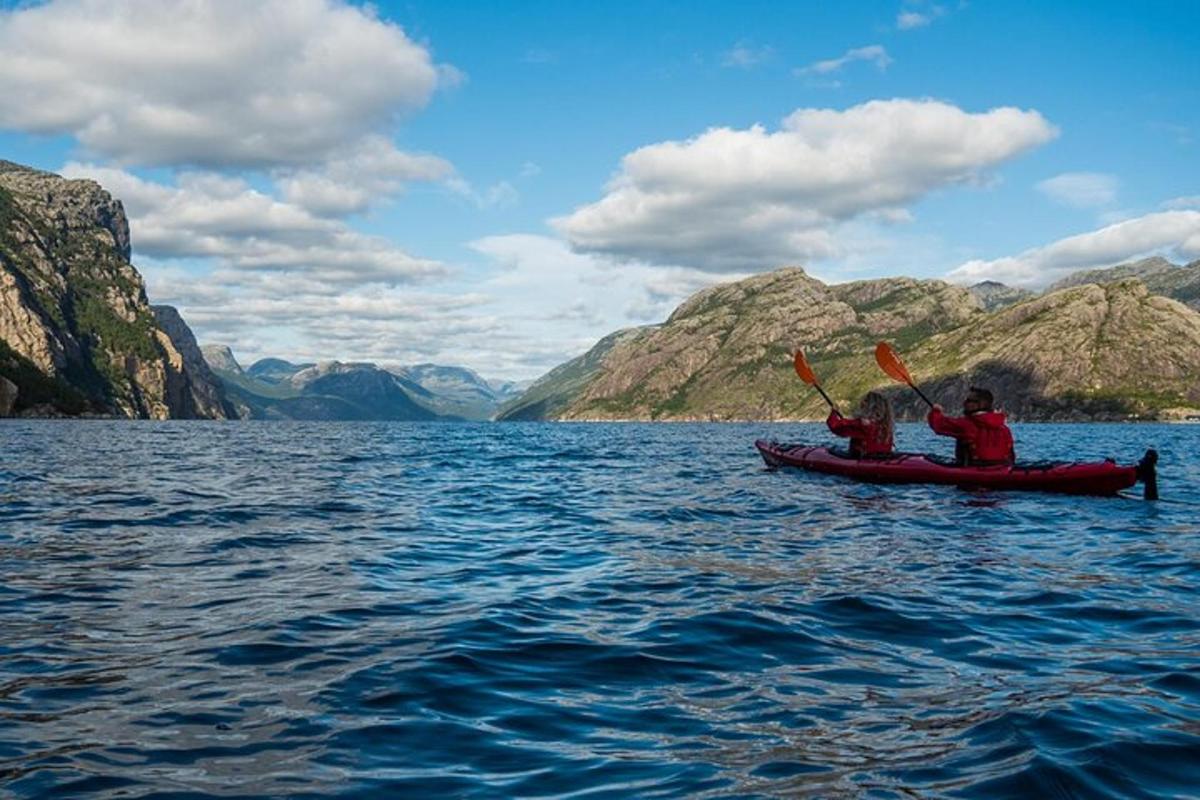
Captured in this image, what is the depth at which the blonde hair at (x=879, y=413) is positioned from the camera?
29984 mm

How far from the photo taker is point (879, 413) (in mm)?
30094

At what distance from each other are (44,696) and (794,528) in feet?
49.5

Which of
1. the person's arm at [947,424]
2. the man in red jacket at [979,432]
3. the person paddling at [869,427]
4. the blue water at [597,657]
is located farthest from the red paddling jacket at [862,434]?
the blue water at [597,657]

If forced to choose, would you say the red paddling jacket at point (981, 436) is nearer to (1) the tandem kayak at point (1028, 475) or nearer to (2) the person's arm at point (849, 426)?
(1) the tandem kayak at point (1028, 475)

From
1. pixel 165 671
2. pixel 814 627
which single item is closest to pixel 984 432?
pixel 814 627

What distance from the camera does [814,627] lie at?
10305mm

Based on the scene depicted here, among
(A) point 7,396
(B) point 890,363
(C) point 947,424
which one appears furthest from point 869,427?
(A) point 7,396

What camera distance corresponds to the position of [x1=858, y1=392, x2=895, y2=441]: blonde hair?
30.0m

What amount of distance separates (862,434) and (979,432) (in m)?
4.71

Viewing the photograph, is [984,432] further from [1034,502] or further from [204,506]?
[204,506]

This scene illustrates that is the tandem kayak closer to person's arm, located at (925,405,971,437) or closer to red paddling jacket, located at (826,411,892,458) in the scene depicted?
red paddling jacket, located at (826,411,892,458)

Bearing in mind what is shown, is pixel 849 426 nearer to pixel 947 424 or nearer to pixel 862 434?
pixel 862 434

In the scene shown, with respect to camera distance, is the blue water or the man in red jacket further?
the man in red jacket

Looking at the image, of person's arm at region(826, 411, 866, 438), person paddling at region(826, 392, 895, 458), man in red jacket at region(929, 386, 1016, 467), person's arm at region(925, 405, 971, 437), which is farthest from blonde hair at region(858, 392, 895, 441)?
person's arm at region(925, 405, 971, 437)
